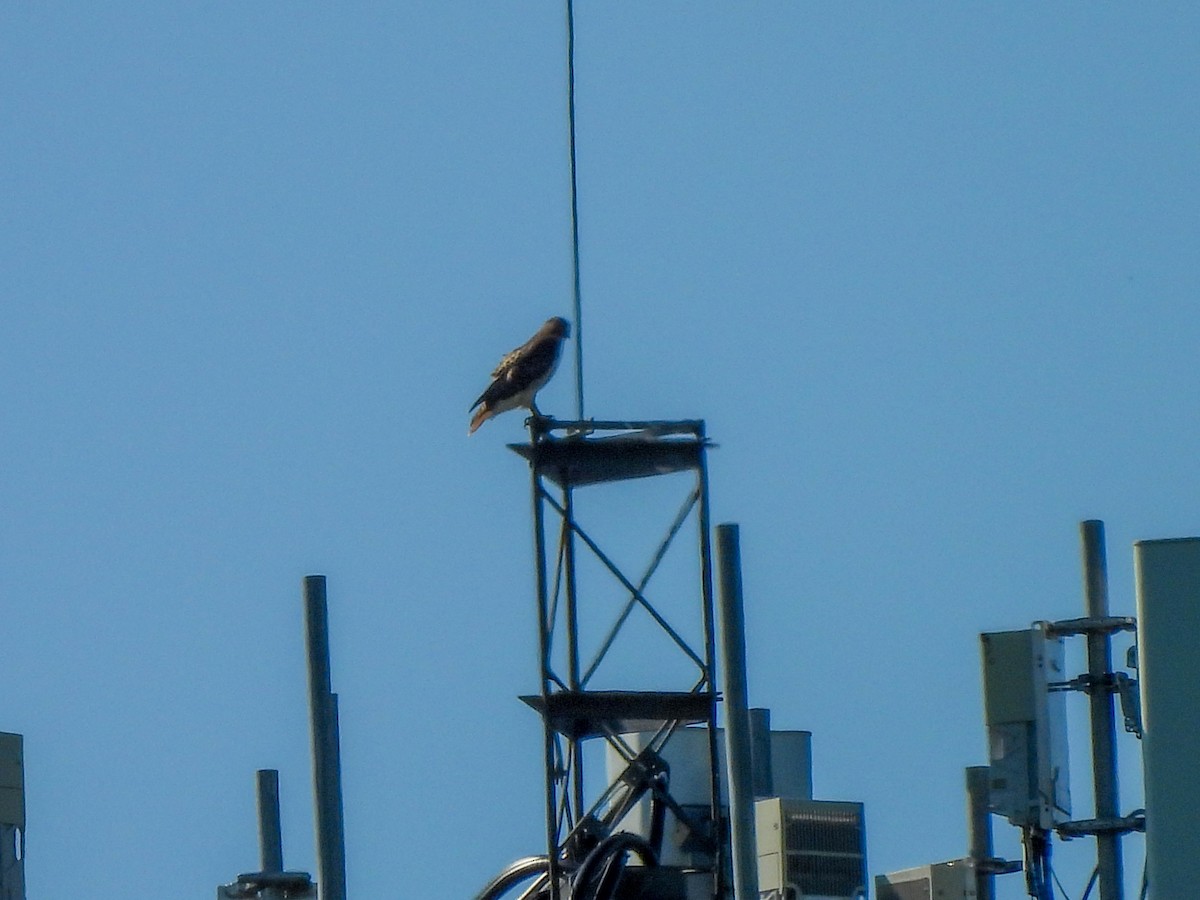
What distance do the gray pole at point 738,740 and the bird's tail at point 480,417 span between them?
1.99m

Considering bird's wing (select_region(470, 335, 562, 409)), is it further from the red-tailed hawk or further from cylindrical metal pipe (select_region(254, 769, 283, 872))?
cylindrical metal pipe (select_region(254, 769, 283, 872))

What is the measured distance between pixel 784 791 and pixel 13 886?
4695mm

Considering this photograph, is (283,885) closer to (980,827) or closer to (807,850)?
(807,850)

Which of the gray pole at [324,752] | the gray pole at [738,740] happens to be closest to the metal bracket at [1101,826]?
the gray pole at [738,740]

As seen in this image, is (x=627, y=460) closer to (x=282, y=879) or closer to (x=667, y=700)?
(x=667, y=700)

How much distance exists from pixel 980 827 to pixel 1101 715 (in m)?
1.87

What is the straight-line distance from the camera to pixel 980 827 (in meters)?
22.3

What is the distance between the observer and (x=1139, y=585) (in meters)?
17.8

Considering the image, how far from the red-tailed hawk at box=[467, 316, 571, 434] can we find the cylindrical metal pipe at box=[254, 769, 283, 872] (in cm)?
308

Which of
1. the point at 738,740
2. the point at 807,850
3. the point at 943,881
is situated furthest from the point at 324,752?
the point at 943,881

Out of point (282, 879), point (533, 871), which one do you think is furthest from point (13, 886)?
point (533, 871)

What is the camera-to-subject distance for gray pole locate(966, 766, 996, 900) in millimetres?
21875

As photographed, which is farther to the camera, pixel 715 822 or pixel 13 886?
pixel 13 886

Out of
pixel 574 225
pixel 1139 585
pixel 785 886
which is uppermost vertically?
pixel 574 225
